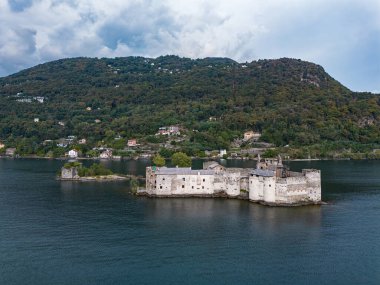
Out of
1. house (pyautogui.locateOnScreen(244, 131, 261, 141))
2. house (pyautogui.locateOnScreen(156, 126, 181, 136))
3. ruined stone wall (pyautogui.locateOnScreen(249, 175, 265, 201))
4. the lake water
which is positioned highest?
house (pyautogui.locateOnScreen(156, 126, 181, 136))

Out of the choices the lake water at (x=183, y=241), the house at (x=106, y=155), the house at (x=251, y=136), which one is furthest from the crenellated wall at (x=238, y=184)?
the house at (x=251, y=136)

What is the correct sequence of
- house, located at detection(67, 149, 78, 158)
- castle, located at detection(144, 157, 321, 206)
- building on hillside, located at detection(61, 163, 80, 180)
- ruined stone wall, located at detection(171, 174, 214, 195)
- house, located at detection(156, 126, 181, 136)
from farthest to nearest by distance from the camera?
house, located at detection(156, 126, 181, 136)
house, located at detection(67, 149, 78, 158)
building on hillside, located at detection(61, 163, 80, 180)
ruined stone wall, located at detection(171, 174, 214, 195)
castle, located at detection(144, 157, 321, 206)

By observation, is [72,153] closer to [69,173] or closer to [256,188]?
[69,173]

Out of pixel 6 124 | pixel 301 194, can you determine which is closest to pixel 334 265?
pixel 301 194

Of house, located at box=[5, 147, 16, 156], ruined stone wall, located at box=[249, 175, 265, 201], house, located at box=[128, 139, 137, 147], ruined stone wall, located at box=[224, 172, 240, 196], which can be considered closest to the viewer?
ruined stone wall, located at box=[249, 175, 265, 201]

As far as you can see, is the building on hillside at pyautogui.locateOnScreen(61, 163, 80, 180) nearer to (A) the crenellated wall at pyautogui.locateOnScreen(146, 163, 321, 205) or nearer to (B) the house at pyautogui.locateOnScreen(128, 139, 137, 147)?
(A) the crenellated wall at pyautogui.locateOnScreen(146, 163, 321, 205)

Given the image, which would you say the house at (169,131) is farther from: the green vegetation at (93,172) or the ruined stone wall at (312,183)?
the ruined stone wall at (312,183)

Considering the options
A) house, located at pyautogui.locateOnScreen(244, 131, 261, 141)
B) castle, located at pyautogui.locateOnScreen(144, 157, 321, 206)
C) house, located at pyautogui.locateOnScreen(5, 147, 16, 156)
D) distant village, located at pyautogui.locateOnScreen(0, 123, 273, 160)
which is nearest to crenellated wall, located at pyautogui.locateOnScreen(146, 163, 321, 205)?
castle, located at pyautogui.locateOnScreen(144, 157, 321, 206)
